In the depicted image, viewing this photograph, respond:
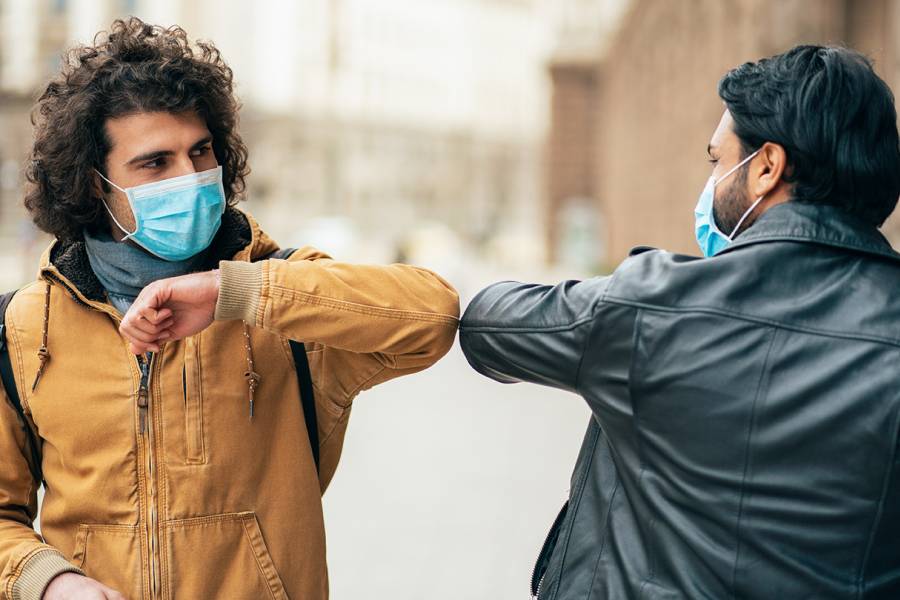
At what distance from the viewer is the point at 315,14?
288 feet

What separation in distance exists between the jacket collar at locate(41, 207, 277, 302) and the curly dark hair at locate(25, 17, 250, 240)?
0.11 m

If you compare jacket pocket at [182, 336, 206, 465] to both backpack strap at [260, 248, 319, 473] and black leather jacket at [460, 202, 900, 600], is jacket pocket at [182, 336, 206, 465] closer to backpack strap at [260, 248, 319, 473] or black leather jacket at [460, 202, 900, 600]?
backpack strap at [260, 248, 319, 473]

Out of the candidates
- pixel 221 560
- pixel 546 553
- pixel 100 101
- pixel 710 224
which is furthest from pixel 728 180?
pixel 100 101

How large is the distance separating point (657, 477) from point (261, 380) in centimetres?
99

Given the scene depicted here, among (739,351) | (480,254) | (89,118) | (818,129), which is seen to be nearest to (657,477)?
(739,351)

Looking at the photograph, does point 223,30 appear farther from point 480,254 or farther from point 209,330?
point 209,330

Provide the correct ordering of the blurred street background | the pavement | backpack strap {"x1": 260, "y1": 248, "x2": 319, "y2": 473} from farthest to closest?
the blurred street background < the pavement < backpack strap {"x1": 260, "y1": 248, "x2": 319, "y2": 473}

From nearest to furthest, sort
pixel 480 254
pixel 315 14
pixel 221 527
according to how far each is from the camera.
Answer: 1. pixel 221 527
2. pixel 480 254
3. pixel 315 14

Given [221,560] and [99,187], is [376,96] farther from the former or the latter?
[221,560]

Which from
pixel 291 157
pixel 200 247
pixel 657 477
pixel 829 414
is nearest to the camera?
pixel 829 414

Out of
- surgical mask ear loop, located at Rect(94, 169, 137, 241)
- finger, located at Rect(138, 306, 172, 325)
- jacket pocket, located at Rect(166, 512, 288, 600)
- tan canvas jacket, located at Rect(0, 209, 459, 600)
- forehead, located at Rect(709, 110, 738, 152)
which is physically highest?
forehead, located at Rect(709, 110, 738, 152)

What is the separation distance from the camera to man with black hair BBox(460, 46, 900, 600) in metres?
2.02

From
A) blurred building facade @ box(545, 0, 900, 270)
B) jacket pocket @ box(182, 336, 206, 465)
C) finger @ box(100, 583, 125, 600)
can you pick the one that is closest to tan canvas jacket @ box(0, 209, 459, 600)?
jacket pocket @ box(182, 336, 206, 465)

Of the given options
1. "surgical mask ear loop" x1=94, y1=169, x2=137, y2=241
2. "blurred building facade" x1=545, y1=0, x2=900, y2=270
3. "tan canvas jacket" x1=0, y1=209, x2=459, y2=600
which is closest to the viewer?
"tan canvas jacket" x1=0, y1=209, x2=459, y2=600
